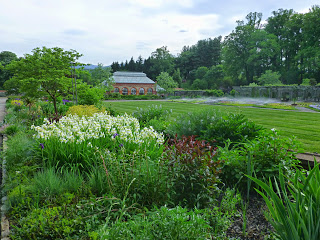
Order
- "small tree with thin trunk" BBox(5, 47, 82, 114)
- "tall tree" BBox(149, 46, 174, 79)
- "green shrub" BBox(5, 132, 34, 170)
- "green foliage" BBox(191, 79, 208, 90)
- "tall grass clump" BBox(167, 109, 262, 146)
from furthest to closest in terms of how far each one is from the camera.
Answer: "tall tree" BBox(149, 46, 174, 79) → "green foliage" BBox(191, 79, 208, 90) → "small tree with thin trunk" BBox(5, 47, 82, 114) → "tall grass clump" BBox(167, 109, 262, 146) → "green shrub" BBox(5, 132, 34, 170)

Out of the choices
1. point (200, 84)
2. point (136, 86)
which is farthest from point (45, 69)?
point (200, 84)

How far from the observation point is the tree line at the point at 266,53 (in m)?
32.4

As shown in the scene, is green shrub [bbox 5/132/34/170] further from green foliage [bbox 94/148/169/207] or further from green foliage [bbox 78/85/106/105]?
green foliage [bbox 78/85/106/105]

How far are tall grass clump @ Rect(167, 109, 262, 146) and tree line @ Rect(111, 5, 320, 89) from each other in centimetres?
3074

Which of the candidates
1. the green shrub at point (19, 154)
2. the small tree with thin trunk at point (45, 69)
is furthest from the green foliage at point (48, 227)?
the small tree with thin trunk at point (45, 69)

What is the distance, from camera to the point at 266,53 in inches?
1420

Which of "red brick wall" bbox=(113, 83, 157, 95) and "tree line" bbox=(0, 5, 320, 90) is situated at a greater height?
"tree line" bbox=(0, 5, 320, 90)

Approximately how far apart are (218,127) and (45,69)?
8.62 m

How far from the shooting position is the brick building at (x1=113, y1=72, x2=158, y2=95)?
43987mm

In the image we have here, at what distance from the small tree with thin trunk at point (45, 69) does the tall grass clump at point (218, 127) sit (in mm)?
6900

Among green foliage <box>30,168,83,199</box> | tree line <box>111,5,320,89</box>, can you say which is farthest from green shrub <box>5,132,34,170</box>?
tree line <box>111,5,320,89</box>

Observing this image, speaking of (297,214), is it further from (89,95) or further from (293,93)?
(293,93)

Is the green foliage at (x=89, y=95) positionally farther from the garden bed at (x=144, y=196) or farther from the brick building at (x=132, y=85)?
the brick building at (x=132, y=85)

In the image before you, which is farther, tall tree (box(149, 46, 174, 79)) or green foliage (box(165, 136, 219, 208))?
tall tree (box(149, 46, 174, 79))
